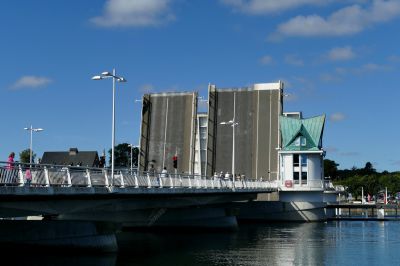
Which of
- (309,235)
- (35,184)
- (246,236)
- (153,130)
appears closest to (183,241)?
(246,236)

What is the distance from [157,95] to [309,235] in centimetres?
2149

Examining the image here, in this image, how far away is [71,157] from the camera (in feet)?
276

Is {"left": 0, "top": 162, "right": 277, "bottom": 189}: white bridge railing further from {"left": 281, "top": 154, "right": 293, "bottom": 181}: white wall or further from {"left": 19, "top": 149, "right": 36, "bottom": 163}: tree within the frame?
{"left": 19, "top": 149, "right": 36, "bottom": 163}: tree

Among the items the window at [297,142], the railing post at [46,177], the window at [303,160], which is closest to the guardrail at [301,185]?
the window at [303,160]

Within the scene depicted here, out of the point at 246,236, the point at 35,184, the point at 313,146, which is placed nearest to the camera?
the point at 35,184

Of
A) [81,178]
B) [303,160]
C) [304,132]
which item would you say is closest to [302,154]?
[303,160]

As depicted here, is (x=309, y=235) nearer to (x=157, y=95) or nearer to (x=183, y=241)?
(x=183, y=241)

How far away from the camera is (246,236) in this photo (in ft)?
132

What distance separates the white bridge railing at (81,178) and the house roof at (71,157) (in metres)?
51.2

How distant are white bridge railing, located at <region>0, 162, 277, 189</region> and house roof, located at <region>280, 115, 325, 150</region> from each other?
71.0 feet

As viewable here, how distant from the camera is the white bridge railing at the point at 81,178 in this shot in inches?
737

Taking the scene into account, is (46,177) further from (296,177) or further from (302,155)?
(302,155)

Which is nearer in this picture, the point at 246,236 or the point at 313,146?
the point at 246,236

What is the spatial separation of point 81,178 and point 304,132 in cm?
3749
